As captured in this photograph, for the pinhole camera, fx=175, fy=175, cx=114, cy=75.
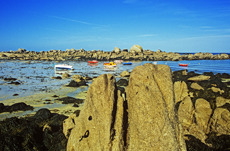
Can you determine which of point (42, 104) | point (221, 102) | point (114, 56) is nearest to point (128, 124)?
point (221, 102)

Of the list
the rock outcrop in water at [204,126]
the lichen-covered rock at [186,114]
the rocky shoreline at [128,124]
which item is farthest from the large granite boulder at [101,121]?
the lichen-covered rock at [186,114]

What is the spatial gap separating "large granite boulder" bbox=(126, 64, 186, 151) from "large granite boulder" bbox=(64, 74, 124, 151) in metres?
0.55

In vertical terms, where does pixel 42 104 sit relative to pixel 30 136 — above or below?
below

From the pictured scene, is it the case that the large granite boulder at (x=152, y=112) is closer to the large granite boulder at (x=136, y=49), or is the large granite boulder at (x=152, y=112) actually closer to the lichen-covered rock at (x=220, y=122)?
the lichen-covered rock at (x=220, y=122)

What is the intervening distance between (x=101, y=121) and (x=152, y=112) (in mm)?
2294

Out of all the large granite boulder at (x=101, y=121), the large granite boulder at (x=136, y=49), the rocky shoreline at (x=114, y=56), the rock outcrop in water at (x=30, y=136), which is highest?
the large granite boulder at (x=136, y=49)

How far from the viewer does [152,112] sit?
25.1ft

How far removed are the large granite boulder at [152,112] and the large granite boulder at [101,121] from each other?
551mm

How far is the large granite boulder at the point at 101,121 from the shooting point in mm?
7465

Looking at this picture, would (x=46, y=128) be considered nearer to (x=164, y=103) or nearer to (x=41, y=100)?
(x=164, y=103)

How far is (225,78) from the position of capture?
42.4m

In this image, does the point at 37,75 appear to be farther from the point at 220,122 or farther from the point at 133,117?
the point at 220,122

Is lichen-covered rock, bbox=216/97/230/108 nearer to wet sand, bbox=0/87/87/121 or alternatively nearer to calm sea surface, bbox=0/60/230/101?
wet sand, bbox=0/87/87/121

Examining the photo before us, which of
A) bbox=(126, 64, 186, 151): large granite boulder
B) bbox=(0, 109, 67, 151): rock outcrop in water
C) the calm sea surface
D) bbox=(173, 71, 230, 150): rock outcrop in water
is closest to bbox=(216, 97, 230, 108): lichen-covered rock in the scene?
bbox=(173, 71, 230, 150): rock outcrop in water
